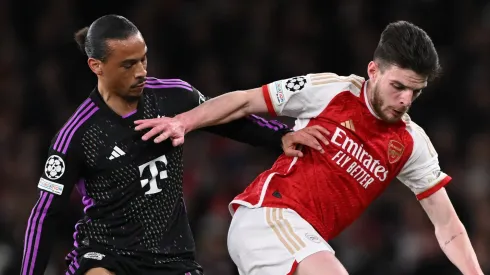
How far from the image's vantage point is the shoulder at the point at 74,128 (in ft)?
13.6

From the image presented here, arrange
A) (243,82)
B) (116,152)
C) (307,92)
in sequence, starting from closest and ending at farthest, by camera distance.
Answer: (116,152), (307,92), (243,82)

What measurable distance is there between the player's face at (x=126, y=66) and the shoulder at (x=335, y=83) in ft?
2.47

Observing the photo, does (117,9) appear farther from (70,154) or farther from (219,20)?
(70,154)

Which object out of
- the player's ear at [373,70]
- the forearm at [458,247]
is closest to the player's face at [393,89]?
the player's ear at [373,70]

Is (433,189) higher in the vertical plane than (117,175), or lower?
lower

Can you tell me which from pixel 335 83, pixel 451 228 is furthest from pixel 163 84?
pixel 451 228

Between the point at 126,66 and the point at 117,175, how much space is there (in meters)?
0.48

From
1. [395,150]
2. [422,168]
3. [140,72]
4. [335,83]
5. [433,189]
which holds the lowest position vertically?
[433,189]

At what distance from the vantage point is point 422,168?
4496 millimetres

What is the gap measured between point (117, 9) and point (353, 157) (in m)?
4.90

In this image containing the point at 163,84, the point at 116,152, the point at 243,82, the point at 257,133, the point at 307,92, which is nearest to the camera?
the point at 116,152

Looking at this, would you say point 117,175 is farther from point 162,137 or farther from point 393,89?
point 393,89

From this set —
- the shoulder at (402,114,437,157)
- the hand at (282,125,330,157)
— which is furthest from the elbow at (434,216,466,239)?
the hand at (282,125,330,157)

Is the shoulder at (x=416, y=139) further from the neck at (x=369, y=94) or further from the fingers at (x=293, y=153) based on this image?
the fingers at (x=293, y=153)
